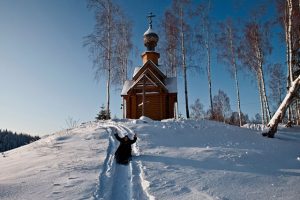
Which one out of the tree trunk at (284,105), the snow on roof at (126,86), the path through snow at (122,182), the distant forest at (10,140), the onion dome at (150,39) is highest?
the onion dome at (150,39)

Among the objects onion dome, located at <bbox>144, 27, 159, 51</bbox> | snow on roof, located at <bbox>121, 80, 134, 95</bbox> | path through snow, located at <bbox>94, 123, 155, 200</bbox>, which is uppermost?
onion dome, located at <bbox>144, 27, 159, 51</bbox>

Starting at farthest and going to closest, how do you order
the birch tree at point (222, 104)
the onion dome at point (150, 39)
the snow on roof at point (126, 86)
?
the birch tree at point (222, 104) → the onion dome at point (150, 39) → the snow on roof at point (126, 86)

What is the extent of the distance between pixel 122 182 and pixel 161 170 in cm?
126

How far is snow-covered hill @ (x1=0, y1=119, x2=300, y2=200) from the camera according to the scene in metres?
6.36

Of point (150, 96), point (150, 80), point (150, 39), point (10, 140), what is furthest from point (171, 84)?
point (10, 140)

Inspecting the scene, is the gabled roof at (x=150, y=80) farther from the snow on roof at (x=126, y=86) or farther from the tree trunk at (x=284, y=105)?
the tree trunk at (x=284, y=105)

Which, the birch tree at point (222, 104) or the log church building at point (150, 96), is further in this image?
the birch tree at point (222, 104)

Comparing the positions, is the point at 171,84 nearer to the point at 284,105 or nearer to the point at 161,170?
the point at 284,105

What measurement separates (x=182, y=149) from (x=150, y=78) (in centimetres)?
1346

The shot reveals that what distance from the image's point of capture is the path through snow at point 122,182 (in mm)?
6324

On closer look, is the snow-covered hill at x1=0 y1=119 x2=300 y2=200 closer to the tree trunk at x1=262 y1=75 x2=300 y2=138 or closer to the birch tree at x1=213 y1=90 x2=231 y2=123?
the tree trunk at x1=262 y1=75 x2=300 y2=138

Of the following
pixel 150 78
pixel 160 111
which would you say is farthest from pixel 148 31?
pixel 160 111

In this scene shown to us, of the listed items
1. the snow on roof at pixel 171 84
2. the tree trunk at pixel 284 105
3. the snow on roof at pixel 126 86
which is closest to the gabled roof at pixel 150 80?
the snow on roof at pixel 126 86

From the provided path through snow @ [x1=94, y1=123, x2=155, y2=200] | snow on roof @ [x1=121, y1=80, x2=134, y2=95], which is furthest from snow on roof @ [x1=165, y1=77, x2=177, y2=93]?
path through snow @ [x1=94, y1=123, x2=155, y2=200]
